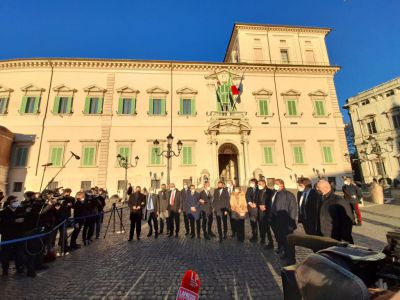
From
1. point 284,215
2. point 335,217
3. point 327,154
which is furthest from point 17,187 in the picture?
point 327,154

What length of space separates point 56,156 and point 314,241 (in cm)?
2300

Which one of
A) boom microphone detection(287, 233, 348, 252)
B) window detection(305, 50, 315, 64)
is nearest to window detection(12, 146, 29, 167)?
boom microphone detection(287, 233, 348, 252)

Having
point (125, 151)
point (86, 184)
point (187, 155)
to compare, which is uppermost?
point (125, 151)

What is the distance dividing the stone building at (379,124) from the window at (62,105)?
117 feet

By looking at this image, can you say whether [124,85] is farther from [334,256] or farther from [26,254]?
[334,256]

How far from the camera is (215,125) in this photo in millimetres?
21219

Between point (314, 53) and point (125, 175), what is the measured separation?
25937 millimetres

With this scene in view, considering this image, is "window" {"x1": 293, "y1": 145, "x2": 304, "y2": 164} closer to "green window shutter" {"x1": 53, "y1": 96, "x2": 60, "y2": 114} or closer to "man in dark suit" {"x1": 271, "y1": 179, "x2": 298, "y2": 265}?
"man in dark suit" {"x1": 271, "y1": 179, "x2": 298, "y2": 265}

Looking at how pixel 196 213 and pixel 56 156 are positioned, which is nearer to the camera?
pixel 196 213

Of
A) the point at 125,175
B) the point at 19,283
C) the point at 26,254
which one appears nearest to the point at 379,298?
the point at 19,283

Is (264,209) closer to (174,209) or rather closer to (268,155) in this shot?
(174,209)

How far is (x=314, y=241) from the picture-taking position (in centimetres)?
183

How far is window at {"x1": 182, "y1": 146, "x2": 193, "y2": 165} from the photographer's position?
68.6ft

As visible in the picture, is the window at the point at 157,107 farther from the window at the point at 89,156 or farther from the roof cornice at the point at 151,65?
the window at the point at 89,156
